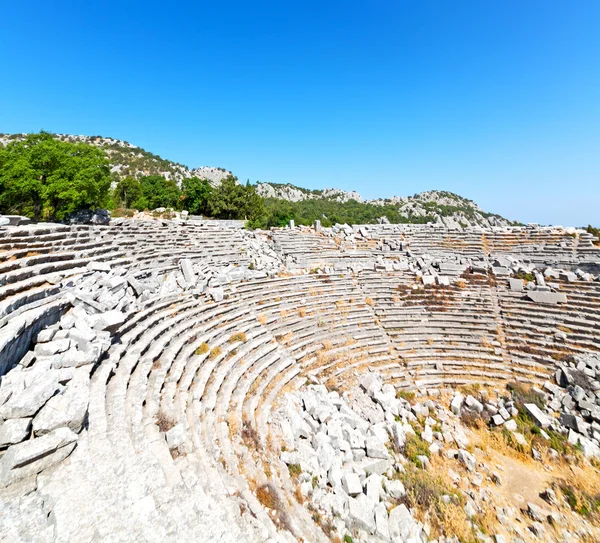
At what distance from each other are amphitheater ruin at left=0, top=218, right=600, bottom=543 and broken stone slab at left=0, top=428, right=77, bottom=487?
0.07ft

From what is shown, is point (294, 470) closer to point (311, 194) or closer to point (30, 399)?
point (30, 399)

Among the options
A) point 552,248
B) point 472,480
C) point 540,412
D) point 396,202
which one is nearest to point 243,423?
point 472,480

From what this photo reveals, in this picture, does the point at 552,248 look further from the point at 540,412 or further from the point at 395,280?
the point at 540,412

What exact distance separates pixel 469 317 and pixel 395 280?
4395mm

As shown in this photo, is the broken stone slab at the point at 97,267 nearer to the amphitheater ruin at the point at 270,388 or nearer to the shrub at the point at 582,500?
the amphitheater ruin at the point at 270,388

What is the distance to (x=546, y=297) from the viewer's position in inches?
594

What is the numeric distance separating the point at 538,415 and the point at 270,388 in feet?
30.3

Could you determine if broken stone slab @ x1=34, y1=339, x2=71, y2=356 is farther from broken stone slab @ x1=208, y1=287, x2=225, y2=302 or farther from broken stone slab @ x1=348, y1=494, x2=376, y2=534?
broken stone slab @ x1=348, y1=494, x2=376, y2=534

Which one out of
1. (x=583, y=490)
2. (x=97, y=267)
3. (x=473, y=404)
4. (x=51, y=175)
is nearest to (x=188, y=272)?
(x=97, y=267)

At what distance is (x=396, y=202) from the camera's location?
94.5 m

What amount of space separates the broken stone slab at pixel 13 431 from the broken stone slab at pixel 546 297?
19.9 m

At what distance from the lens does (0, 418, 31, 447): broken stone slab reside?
375cm

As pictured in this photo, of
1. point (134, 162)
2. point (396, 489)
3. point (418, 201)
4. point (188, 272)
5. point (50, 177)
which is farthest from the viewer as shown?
point (418, 201)

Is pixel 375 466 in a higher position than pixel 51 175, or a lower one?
lower
